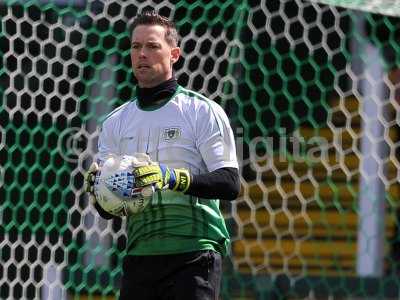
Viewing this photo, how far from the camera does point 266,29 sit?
5.39 meters

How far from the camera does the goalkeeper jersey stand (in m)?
3.44

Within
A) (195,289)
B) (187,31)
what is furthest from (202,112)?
(187,31)

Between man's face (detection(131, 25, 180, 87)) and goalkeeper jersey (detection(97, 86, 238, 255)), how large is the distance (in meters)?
0.09

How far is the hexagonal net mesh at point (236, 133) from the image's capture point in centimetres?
526

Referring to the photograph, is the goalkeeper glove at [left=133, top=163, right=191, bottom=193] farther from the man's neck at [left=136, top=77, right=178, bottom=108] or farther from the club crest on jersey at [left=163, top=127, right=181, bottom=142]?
the man's neck at [left=136, top=77, right=178, bottom=108]

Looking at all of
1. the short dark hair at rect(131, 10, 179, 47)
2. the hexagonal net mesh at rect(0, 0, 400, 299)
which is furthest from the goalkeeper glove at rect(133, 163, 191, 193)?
the hexagonal net mesh at rect(0, 0, 400, 299)

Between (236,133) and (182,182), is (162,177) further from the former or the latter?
(236,133)

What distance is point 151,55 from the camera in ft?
11.5

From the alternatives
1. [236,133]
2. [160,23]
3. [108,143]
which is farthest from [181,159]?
[236,133]

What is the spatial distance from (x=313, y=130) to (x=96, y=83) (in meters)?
1.46

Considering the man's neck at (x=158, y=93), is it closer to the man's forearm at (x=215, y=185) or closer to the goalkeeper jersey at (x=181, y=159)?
the goalkeeper jersey at (x=181, y=159)

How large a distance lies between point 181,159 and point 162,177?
0.23 m

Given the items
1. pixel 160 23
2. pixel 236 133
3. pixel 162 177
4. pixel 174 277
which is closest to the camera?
pixel 162 177

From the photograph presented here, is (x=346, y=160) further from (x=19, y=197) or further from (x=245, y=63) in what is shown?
(x=19, y=197)
